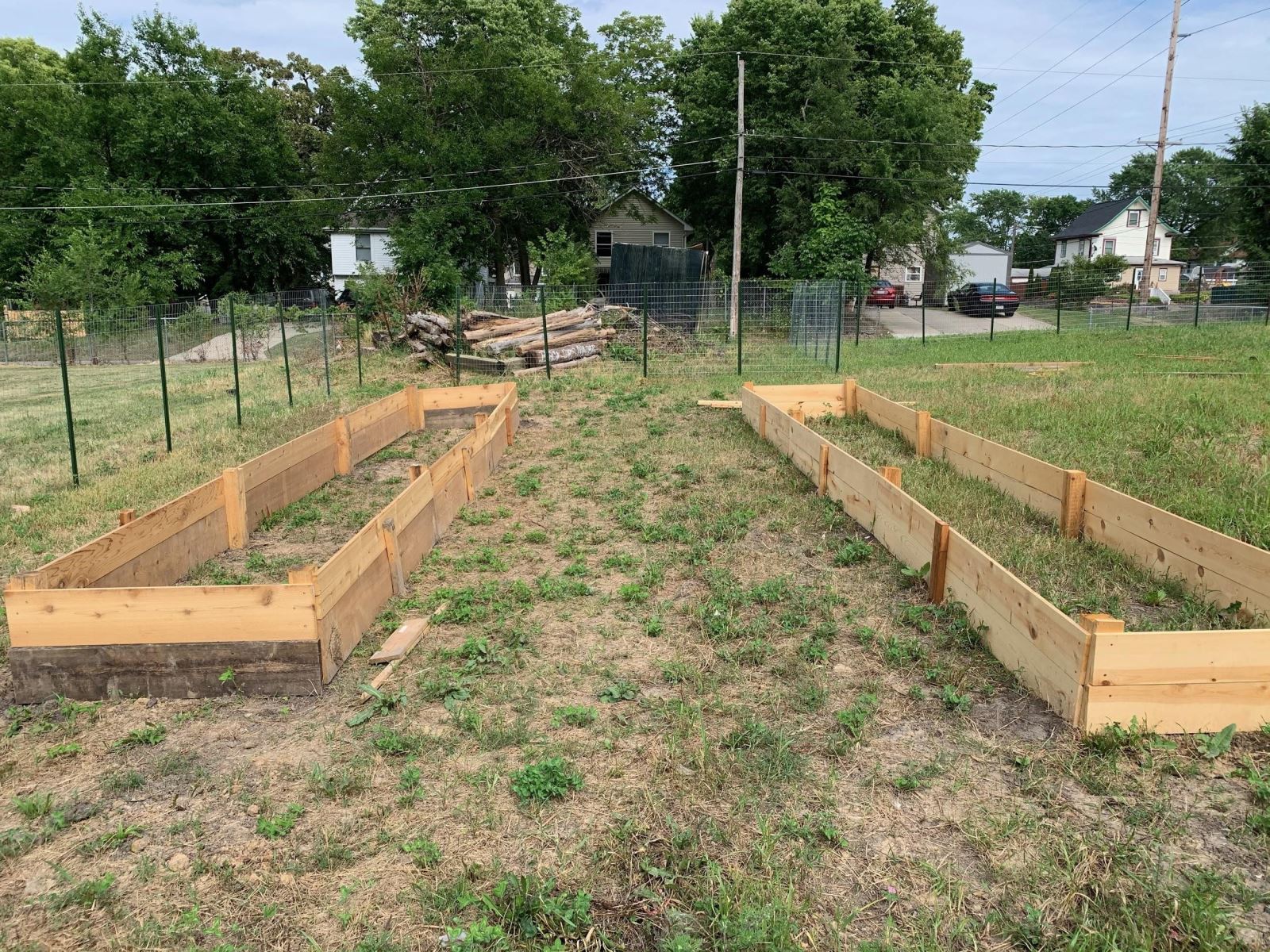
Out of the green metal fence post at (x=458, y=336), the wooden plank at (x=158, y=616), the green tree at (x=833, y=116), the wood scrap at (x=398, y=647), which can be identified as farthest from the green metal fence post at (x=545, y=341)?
the green tree at (x=833, y=116)

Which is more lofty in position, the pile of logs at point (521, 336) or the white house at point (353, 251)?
the white house at point (353, 251)

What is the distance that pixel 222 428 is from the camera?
10.3 meters

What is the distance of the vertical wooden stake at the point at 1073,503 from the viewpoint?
17.6 feet

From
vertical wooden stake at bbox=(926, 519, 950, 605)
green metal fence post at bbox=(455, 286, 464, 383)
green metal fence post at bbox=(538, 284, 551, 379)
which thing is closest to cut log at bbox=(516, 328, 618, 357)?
green metal fence post at bbox=(538, 284, 551, 379)

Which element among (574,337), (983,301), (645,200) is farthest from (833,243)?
(574,337)

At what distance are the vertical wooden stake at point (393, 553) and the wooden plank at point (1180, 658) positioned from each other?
3588mm

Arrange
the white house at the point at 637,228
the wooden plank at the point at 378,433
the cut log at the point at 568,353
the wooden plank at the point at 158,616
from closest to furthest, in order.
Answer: the wooden plank at the point at 158,616 → the wooden plank at the point at 378,433 → the cut log at the point at 568,353 → the white house at the point at 637,228

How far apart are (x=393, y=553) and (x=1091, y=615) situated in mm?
3590

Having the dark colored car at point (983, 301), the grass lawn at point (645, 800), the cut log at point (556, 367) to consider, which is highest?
the dark colored car at point (983, 301)

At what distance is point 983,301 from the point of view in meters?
30.5

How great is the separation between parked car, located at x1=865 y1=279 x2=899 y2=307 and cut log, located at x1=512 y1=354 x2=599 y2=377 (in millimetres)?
18025

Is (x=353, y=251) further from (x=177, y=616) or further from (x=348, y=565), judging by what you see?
(x=177, y=616)

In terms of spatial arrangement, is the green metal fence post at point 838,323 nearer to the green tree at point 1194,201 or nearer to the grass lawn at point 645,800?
the grass lawn at point 645,800

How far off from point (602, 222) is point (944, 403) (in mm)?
32092
